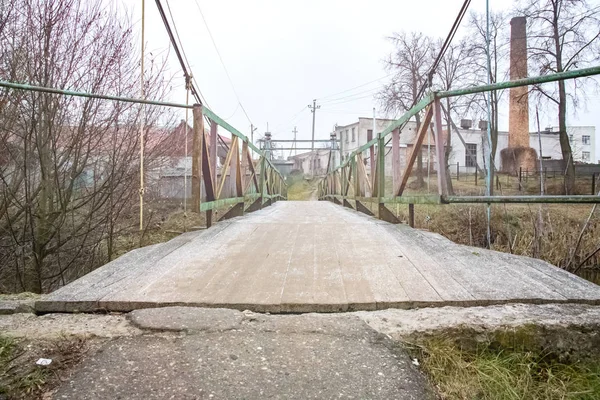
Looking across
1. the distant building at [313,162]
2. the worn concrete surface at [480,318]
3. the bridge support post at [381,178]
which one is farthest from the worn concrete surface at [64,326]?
the distant building at [313,162]

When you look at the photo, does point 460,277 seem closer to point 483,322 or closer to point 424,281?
point 424,281

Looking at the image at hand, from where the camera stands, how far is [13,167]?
4.18 metres

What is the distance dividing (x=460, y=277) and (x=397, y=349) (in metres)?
0.85

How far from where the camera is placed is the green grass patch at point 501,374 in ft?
4.29

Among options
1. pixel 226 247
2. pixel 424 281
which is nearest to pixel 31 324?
pixel 226 247

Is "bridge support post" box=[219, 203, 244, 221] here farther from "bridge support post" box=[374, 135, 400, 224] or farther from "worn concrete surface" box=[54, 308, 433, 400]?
"worn concrete surface" box=[54, 308, 433, 400]

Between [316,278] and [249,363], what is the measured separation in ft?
2.85

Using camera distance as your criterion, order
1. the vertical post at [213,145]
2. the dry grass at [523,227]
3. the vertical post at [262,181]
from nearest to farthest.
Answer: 1. the vertical post at [213,145]
2. the dry grass at [523,227]
3. the vertical post at [262,181]

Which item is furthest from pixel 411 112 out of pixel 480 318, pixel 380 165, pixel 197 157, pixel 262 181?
pixel 262 181

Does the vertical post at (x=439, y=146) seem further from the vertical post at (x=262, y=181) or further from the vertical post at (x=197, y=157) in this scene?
the vertical post at (x=262, y=181)

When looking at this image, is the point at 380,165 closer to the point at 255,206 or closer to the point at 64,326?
the point at 255,206

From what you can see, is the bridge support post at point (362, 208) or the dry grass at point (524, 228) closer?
the bridge support post at point (362, 208)

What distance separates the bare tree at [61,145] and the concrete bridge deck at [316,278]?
2.26m

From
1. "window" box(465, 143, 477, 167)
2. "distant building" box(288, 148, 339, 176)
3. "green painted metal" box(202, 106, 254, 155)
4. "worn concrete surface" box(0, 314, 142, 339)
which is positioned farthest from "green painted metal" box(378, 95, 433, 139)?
"distant building" box(288, 148, 339, 176)
